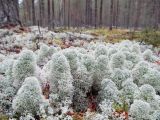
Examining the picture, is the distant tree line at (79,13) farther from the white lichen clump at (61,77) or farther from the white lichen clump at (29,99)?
the white lichen clump at (29,99)

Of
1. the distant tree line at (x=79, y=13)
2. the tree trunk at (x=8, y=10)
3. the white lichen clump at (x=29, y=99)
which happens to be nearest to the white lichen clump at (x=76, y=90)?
the white lichen clump at (x=29, y=99)

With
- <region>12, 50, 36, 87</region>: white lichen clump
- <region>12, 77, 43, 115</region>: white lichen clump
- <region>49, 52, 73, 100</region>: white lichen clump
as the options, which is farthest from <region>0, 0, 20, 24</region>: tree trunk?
<region>12, 77, 43, 115</region>: white lichen clump

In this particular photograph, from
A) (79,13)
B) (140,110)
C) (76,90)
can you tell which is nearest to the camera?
(140,110)

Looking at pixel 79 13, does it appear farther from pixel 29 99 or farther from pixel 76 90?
pixel 29 99

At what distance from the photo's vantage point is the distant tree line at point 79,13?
33.8 metres

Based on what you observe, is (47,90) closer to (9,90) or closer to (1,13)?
(9,90)

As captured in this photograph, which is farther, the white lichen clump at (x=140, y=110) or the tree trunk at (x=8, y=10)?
the tree trunk at (x=8, y=10)

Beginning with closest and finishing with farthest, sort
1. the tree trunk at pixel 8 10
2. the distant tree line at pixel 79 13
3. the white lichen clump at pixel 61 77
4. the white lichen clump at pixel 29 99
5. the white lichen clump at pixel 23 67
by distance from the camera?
1. the white lichen clump at pixel 29 99
2. the white lichen clump at pixel 61 77
3. the white lichen clump at pixel 23 67
4. the tree trunk at pixel 8 10
5. the distant tree line at pixel 79 13

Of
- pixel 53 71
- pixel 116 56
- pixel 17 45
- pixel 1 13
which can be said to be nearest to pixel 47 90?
pixel 53 71

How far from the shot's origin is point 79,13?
72.2 metres

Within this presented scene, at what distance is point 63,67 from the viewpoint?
6.66 metres

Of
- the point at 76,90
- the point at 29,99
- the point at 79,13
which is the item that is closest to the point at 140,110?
the point at 76,90

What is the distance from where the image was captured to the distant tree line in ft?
111

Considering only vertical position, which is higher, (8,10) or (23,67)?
(8,10)
